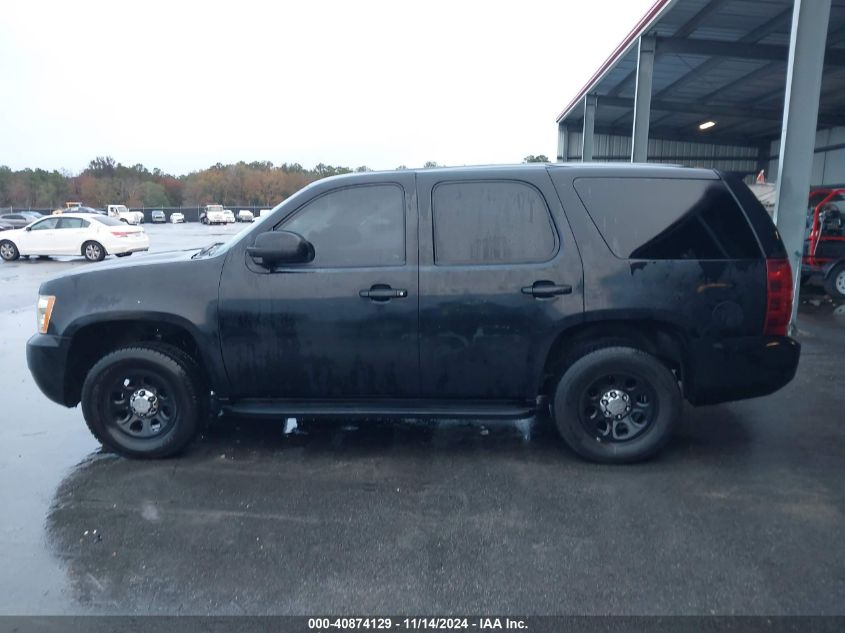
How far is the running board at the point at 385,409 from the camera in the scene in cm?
431

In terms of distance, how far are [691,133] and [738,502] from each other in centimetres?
3222

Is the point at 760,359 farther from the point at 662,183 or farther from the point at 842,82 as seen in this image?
the point at 842,82

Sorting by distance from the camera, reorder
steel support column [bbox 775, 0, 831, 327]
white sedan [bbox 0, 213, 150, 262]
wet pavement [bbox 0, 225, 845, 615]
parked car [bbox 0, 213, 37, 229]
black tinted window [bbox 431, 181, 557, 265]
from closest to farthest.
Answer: wet pavement [bbox 0, 225, 845, 615] < black tinted window [bbox 431, 181, 557, 265] < steel support column [bbox 775, 0, 831, 327] < white sedan [bbox 0, 213, 150, 262] < parked car [bbox 0, 213, 37, 229]

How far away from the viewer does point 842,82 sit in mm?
19797

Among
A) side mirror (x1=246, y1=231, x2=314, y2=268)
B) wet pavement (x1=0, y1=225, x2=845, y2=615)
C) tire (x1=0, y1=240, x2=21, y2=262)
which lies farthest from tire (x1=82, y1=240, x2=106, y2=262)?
side mirror (x1=246, y1=231, x2=314, y2=268)

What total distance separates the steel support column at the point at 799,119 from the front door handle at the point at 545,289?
537 cm

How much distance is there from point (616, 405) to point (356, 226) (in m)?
2.05

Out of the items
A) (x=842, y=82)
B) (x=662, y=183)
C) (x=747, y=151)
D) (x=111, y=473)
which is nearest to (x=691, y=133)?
(x=747, y=151)

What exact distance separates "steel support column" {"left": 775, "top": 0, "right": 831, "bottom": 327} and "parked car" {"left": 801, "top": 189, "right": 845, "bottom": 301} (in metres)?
4.52

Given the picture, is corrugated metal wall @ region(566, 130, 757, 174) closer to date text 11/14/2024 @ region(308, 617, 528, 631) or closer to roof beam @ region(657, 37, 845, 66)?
roof beam @ region(657, 37, 845, 66)

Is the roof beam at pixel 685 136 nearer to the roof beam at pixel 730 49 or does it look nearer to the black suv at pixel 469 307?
the roof beam at pixel 730 49

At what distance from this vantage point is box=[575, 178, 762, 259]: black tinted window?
4.23m

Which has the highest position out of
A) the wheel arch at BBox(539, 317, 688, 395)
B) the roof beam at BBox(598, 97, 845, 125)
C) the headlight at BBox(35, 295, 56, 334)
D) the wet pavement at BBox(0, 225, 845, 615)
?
the roof beam at BBox(598, 97, 845, 125)

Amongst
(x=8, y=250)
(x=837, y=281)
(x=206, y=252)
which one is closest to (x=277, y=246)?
(x=206, y=252)
